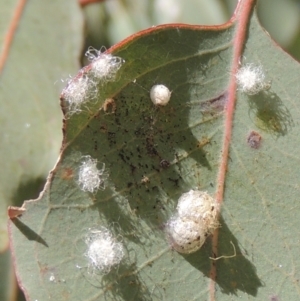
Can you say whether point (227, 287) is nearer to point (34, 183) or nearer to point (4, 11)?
point (34, 183)

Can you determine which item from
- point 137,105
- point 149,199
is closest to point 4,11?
point 137,105

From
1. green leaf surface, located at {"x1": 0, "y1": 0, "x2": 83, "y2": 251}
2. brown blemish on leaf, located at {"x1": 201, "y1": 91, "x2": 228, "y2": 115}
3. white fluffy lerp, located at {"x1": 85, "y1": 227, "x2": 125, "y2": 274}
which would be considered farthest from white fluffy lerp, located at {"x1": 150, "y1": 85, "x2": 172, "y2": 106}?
green leaf surface, located at {"x1": 0, "y1": 0, "x2": 83, "y2": 251}

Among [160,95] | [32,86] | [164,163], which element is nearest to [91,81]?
[160,95]

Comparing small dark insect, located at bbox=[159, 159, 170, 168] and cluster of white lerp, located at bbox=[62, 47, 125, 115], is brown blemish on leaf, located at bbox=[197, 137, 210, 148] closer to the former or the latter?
small dark insect, located at bbox=[159, 159, 170, 168]

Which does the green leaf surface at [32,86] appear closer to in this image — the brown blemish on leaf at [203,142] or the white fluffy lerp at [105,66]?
the white fluffy lerp at [105,66]

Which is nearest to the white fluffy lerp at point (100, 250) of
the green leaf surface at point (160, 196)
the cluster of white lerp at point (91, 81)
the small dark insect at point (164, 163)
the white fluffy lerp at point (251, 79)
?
the green leaf surface at point (160, 196)
